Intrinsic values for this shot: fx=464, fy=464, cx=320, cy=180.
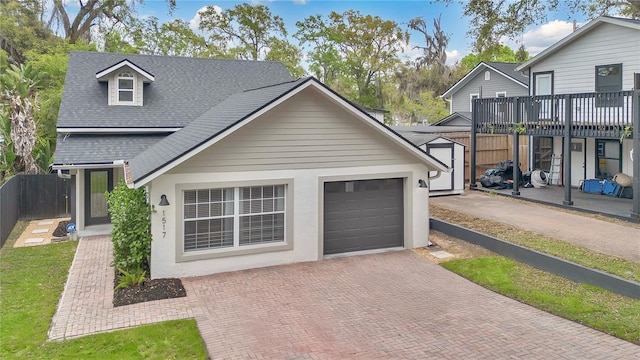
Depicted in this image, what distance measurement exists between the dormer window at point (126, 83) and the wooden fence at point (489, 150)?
1414 cm

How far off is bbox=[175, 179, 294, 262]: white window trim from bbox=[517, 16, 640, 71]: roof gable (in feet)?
46.6

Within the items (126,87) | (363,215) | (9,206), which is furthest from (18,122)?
(363,215)

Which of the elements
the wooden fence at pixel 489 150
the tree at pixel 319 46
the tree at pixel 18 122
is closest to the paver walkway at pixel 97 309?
the tree at pixel 18 122

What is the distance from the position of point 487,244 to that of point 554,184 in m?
11.1

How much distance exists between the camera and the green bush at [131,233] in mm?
10078

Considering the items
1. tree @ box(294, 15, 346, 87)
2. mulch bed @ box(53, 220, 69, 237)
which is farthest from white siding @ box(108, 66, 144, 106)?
tree @ box(294, 15, 346, 87)

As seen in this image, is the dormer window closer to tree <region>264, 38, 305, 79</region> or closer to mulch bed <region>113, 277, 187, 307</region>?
mulch bed <region>113, 277, 187, 307</region>

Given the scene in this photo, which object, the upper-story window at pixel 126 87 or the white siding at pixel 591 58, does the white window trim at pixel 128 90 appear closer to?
the upper-story window at pixel 126 87

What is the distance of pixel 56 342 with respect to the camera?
7.32 m

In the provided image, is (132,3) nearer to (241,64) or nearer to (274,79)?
(241,64)

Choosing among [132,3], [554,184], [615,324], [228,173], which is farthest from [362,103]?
[615,324]

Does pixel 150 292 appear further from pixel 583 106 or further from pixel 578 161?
pixel 578 161

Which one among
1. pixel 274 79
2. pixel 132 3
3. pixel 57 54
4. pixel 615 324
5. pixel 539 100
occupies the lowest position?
pixel 615 324

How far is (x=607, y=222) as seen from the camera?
1458 centimetres
